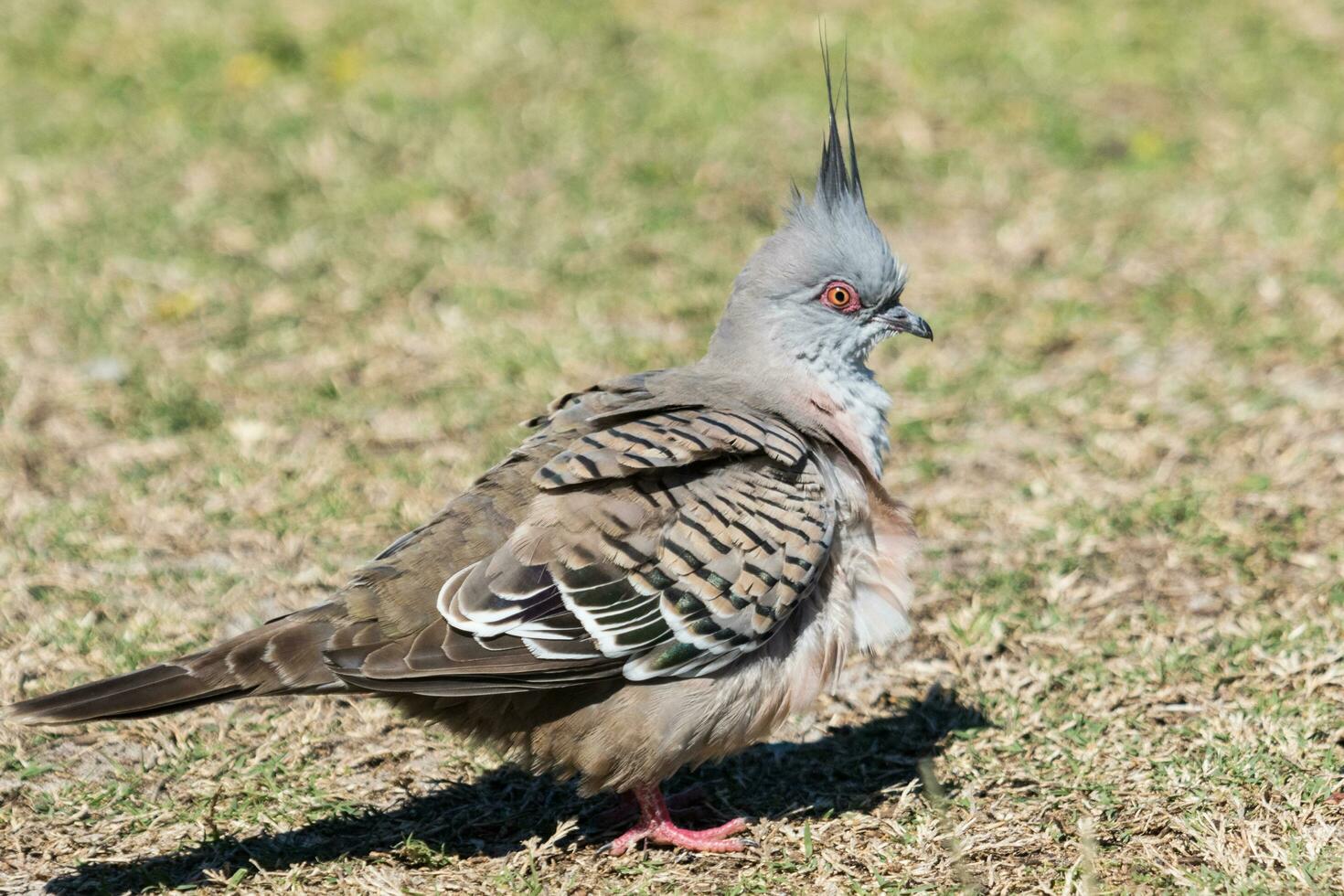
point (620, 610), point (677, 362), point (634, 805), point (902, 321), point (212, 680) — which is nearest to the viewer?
point (212, 680)

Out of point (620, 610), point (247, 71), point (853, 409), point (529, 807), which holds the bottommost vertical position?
point (529, 807)

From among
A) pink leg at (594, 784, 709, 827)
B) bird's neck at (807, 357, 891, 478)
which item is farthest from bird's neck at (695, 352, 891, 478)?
pink leg at (594, 784, 709, 827)

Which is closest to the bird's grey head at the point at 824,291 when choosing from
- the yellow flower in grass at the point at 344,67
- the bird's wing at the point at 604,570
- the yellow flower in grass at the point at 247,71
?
the bird's wing at the point at 604,570

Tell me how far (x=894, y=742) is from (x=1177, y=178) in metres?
4.94

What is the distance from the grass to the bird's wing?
575 mm

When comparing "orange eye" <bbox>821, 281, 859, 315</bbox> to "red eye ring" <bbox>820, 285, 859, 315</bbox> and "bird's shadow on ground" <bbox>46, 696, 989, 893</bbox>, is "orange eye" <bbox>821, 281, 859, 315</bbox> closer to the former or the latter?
"red eye ring" <bbox>820, 285, 859, 315</bbox>

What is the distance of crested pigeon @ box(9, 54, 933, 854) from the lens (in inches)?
141

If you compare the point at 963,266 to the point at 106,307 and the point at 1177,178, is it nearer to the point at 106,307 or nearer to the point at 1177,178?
the point at 1177,178

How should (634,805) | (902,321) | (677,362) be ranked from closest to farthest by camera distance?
1. (634,805)
2. (902,321)
3. (677,362)

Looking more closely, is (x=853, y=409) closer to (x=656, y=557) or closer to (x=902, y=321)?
(x=902, y=321)

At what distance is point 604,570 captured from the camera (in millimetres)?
3725

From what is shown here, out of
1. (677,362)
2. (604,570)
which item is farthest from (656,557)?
(677,362)

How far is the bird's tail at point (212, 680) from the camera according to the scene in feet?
11.3

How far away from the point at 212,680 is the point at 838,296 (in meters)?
2.09
